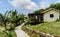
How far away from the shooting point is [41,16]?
4772 centimetres

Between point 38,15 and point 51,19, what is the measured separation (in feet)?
14.3

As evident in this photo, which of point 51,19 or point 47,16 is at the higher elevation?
point 47,16

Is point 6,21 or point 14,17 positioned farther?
point 14,17

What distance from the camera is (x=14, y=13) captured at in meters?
47.3

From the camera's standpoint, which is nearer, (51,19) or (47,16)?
(51,19)

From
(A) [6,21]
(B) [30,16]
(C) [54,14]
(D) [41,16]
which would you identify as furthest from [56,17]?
(A) [6,21]

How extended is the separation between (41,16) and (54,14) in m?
3.89

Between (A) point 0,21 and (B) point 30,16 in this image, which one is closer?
(A) point 0,21

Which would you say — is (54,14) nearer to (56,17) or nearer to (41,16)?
(56,17)

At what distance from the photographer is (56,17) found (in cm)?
4591

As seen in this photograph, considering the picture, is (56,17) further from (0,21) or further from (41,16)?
(0,21)

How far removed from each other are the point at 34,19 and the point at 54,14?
564 cm

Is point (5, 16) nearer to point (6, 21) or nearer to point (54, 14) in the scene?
point (6, 21)

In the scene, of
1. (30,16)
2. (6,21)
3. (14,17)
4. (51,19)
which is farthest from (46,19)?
(6,21)
